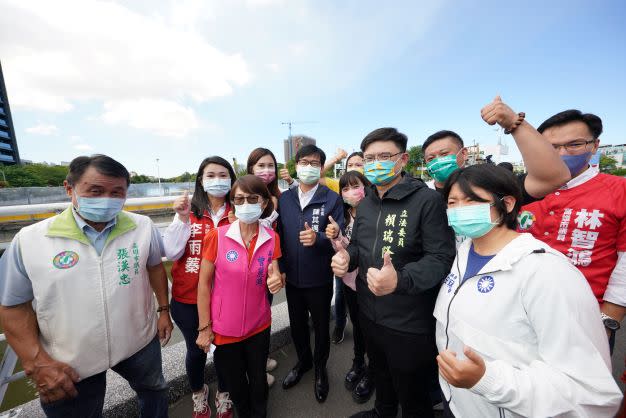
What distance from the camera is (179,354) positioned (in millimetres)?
2438

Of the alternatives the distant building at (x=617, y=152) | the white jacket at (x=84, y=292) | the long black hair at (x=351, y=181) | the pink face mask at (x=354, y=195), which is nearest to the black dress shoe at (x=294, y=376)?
the white jacket at (x=84, y=292)

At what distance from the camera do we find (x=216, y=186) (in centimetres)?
220

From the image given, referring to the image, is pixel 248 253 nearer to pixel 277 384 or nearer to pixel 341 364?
pixel 277 384

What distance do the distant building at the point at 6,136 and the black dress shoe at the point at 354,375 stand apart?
64258 millimetres

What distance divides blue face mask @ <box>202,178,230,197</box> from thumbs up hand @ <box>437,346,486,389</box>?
1978mm

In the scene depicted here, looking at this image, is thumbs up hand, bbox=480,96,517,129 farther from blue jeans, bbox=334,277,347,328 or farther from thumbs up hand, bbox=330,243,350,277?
blue jeans, bbox=334,277,347,328

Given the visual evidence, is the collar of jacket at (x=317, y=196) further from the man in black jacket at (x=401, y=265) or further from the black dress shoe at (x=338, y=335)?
the black dress shoe at (x=338, y=335)

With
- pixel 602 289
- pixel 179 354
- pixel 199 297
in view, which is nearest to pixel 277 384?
pixel 179 354

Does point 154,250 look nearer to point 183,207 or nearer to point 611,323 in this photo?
point 183,207

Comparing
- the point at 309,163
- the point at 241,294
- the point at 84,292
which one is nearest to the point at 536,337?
the point at 241,294

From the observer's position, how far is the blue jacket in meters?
2.33

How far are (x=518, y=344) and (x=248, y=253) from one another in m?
1.66

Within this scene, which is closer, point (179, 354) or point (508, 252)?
point (508, 252)

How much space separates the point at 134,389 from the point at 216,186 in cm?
163
